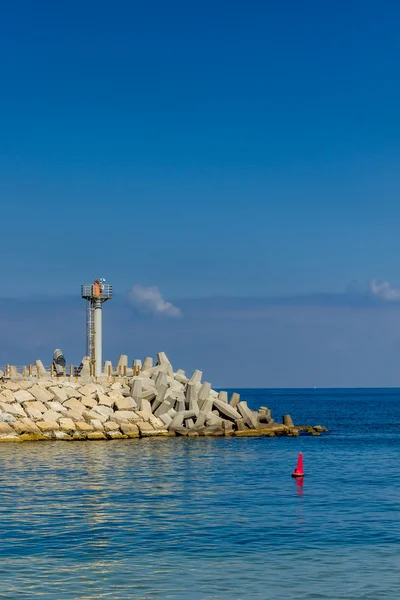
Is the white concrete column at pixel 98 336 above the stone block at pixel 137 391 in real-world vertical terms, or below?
above

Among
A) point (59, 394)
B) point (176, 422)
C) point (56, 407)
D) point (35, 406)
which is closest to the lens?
point (35, 406)

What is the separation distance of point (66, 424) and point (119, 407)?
4.31m

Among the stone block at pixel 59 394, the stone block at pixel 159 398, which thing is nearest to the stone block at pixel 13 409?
the stone block at pixel 59 394

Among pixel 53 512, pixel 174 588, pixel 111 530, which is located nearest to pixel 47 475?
pixel 53 512

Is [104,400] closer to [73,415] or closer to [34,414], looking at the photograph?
[73,415]

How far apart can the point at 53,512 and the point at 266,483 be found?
8.51 m

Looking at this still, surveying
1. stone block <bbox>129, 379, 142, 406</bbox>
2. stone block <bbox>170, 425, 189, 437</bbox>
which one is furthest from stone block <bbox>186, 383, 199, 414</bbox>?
stone block <bbox>129, 379, 142, 406</bbox>

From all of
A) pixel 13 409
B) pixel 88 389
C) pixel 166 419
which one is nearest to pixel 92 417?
pixel 13 409

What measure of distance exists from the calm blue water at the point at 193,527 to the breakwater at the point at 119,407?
563 centimetres

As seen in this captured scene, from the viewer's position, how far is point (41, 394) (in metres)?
42.8

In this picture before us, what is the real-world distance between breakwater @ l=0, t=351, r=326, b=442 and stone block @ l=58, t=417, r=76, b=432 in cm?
5

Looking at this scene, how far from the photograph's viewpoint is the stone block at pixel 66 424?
4000cm

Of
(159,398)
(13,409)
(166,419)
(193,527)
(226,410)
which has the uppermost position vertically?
(159,398)

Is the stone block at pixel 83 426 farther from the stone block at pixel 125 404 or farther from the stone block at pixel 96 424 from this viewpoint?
the stone block at pixel 125 404
